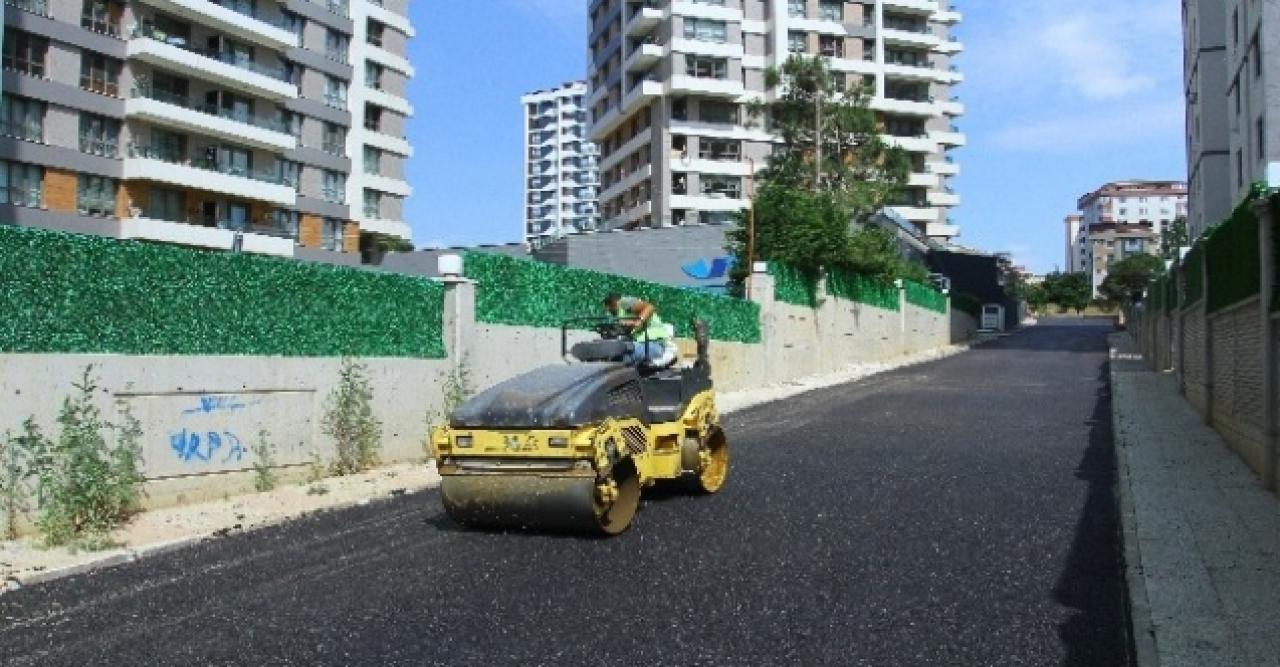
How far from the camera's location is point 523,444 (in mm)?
7363

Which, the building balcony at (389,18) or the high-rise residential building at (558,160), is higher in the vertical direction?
the high-rise residential building at (558,160)

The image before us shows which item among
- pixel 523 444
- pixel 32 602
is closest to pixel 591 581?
pixel 523 444

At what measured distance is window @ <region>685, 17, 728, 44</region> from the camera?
68688 millimetres

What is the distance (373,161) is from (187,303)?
55196 millimetres

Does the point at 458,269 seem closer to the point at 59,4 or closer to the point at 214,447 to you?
the point at 214,447

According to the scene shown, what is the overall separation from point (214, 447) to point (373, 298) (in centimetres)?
271

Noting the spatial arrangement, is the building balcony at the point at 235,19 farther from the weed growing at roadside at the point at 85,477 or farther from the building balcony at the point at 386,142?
the weed growing at roadside at the point at 85,477

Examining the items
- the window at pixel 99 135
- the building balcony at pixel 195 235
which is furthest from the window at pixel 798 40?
the window at pixel 99 135

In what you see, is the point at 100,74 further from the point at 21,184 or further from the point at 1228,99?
the point at 1228,99

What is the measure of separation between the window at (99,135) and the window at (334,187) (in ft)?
45.0

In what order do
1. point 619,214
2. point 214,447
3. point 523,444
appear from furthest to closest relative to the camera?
point 619,214
point 214,447
point 523,444

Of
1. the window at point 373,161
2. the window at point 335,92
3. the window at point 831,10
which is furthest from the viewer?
the window at point 831,10

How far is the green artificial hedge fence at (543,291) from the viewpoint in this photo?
1342cm

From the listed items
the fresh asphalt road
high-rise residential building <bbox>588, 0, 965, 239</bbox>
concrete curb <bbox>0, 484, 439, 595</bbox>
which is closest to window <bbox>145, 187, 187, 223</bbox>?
high-rise residential building <bbox>588, 0, 965, 239</bbox>
